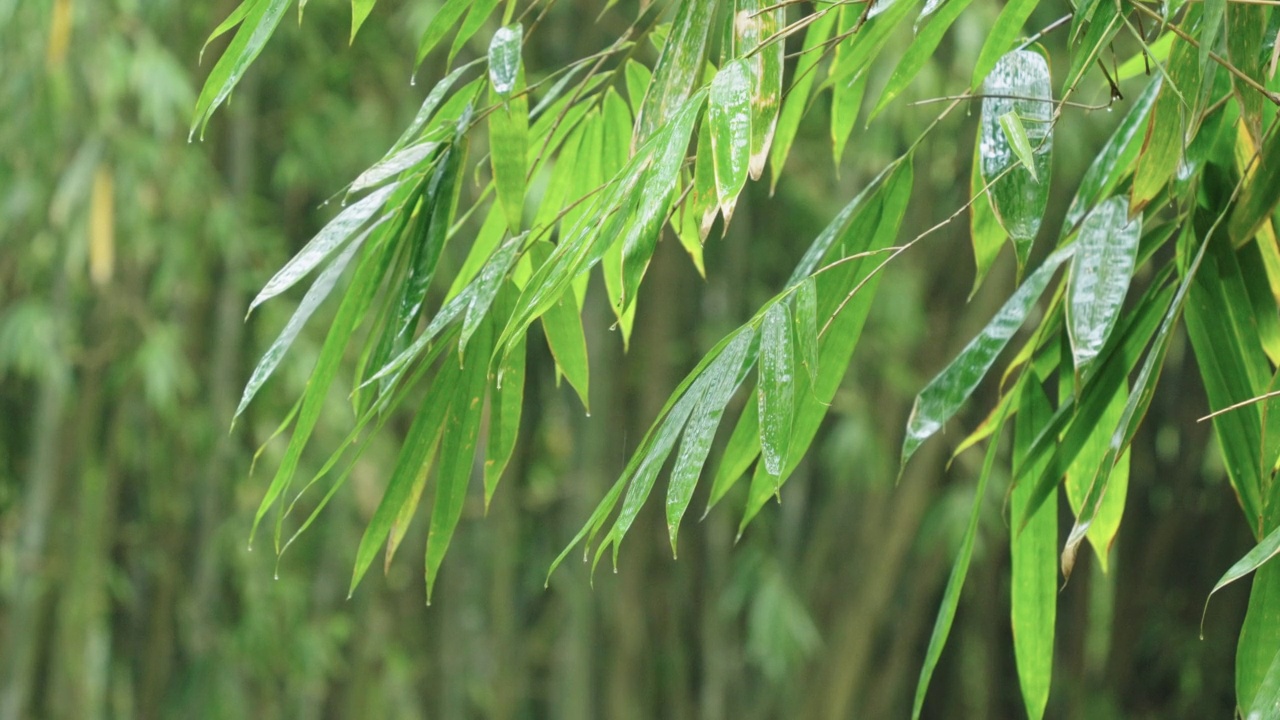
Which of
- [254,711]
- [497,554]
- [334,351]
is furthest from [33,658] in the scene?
[334,351]

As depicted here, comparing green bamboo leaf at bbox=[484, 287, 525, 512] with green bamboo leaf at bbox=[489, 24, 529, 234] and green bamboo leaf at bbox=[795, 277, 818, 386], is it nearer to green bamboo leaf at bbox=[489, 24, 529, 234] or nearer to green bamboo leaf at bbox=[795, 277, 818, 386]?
green bamboo leaf at bbox=[489, 24, 529, 234]

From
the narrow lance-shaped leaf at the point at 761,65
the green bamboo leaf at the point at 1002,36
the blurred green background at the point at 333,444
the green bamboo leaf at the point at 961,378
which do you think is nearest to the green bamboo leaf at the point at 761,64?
the narrow lance-shaped leaf at the point at 761,65

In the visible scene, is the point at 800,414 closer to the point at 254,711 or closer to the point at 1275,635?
the point at 1275,635

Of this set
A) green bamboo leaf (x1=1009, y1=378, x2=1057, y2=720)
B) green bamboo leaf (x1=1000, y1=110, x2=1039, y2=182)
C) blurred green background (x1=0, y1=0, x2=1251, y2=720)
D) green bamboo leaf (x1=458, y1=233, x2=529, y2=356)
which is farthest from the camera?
blurred green background (x1=0, y1=0, x2=1251, y2=720)

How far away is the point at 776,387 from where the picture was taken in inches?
22.1

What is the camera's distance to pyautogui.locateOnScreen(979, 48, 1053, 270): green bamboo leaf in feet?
1.98

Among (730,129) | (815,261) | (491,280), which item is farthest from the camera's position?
(815,261)

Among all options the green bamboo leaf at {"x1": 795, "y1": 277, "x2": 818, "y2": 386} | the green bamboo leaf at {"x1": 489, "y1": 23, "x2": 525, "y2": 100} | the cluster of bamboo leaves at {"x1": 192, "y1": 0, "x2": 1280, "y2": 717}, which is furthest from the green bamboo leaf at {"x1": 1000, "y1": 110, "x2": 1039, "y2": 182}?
the green bamboo leaf at {"x1": 489, "y1": 23, "x2": 525, "y2": 100}

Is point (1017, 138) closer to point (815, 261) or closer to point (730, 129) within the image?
point (730, 129)

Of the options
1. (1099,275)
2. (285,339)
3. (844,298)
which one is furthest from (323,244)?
(1099,275)

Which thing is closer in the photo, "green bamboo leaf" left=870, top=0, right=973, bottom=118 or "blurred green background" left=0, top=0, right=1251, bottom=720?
"green bamboo leaf" left=870, top=0, right=973, bottom=118

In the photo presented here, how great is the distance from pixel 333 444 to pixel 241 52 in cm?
186

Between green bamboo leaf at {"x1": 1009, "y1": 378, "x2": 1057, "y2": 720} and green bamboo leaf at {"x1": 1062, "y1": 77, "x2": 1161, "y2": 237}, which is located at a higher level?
green bamboo leaf at {"x1": 1062, "y1": 77, "x2": 1161, "y2": 237}

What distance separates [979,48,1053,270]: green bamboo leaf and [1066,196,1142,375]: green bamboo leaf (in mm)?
34
